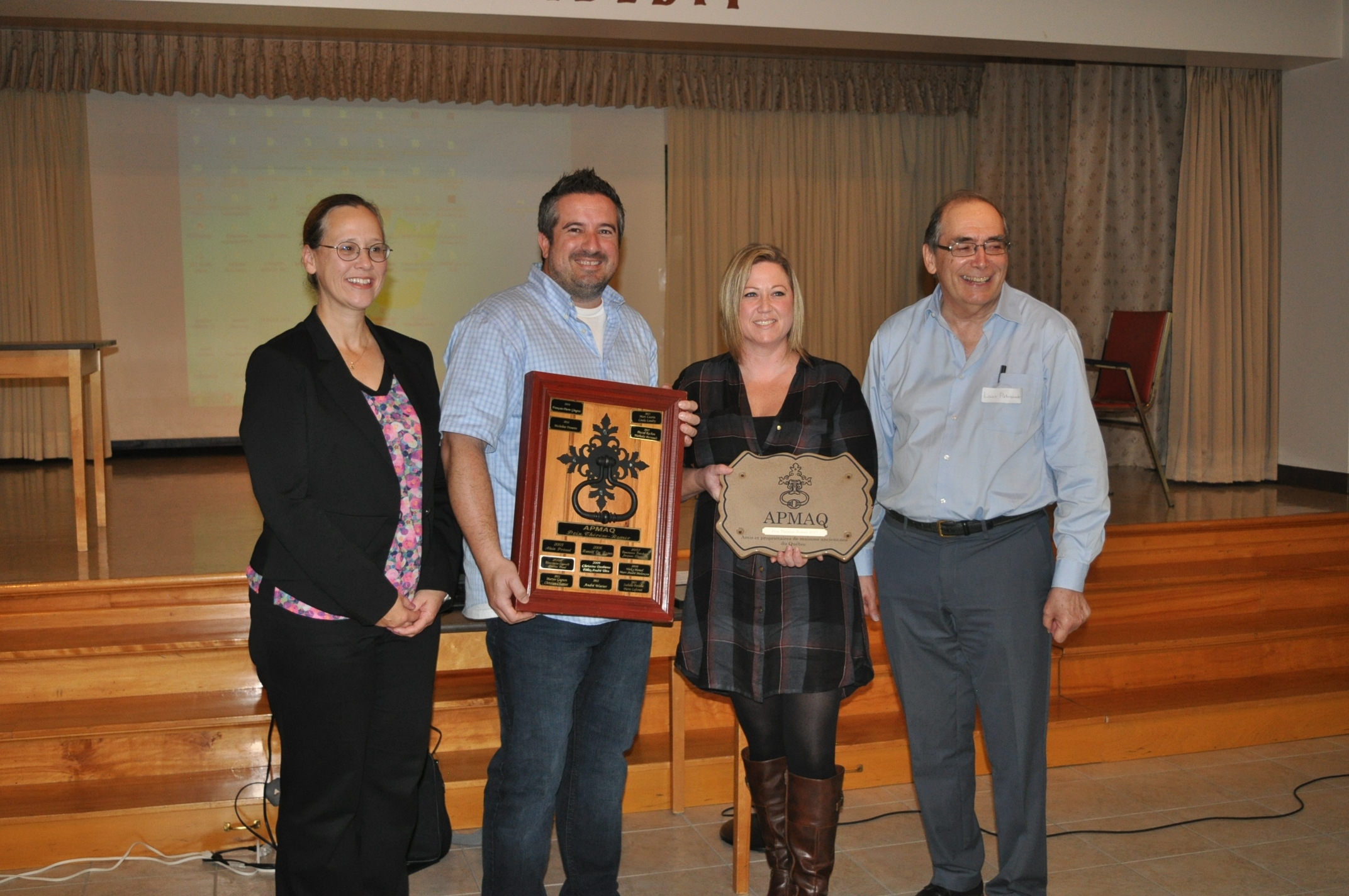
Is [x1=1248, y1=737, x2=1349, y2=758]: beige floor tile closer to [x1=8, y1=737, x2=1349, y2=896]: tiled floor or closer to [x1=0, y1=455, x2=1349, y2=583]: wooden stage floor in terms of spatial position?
[x1=8, y1=737, x2=1349, y2=896]: tiled floor

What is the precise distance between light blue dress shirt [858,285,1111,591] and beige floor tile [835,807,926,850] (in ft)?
3.48

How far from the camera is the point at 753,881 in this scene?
2.73 m

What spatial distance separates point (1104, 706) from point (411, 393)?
2.74 metres

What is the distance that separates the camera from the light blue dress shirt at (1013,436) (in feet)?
7.59

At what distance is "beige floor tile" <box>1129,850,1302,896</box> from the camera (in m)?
2.68

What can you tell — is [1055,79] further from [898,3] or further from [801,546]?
[801,546]

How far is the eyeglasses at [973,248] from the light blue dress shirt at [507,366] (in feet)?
2.44

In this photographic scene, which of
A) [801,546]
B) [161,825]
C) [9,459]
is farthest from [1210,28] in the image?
[9,459]

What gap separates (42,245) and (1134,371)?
6824 millimetres

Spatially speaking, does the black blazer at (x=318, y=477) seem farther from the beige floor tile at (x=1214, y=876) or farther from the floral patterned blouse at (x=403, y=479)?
the beige floor tile at (x=1214, y=876)

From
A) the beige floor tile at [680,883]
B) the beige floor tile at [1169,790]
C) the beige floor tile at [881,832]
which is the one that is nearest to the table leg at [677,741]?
the beige floor tile at [680,883]

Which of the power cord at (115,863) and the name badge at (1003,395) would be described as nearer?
the name badge at (1003,395)

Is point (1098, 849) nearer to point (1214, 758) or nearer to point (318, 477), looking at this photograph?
point (1214, 758)

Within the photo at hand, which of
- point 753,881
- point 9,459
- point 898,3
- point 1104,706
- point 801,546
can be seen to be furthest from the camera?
point 9,459
